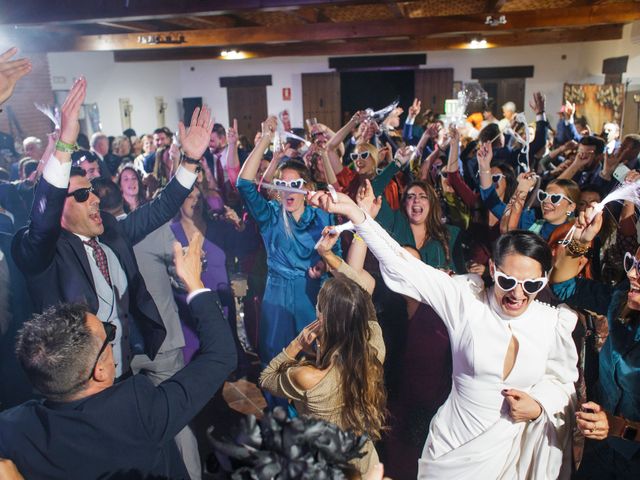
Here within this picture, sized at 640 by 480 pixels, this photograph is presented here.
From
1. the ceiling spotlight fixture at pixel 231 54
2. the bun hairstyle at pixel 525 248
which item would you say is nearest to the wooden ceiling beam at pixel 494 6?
the bun hairstyle at pixel 525 248

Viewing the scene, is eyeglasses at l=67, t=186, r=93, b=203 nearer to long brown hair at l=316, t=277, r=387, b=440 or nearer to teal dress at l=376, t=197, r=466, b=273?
long brown hair at l=316, t=277, r=387, b=440

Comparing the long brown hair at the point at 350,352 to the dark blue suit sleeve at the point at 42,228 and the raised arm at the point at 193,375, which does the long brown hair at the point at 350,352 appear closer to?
the raised arm at the point at 193,375

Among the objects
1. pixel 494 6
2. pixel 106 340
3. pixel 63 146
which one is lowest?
pixel 106 340

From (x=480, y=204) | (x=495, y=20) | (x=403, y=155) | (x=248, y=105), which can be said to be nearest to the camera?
(x=480, y=204)

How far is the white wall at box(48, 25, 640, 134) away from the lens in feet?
36.8

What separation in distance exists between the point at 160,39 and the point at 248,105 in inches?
288

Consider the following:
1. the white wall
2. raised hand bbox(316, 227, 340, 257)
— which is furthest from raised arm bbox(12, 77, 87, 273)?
the white wall

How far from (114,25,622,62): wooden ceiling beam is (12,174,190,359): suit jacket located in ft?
34.2

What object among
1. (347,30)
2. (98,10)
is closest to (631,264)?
(98,10)

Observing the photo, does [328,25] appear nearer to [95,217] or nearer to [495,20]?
[495,20]

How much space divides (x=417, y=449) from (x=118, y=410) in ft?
7.33

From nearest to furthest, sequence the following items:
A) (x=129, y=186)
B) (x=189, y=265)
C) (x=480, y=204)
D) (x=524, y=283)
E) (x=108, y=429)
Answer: (x=108, y=429), (x=189, y=265), (x=524, y=283), (x=480, y=204), (x=129, y=186)

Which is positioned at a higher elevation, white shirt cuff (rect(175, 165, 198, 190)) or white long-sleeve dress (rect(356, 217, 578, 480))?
white shirt cuff (rect(175, 165, 198, 190))

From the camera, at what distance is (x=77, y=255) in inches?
93.0
